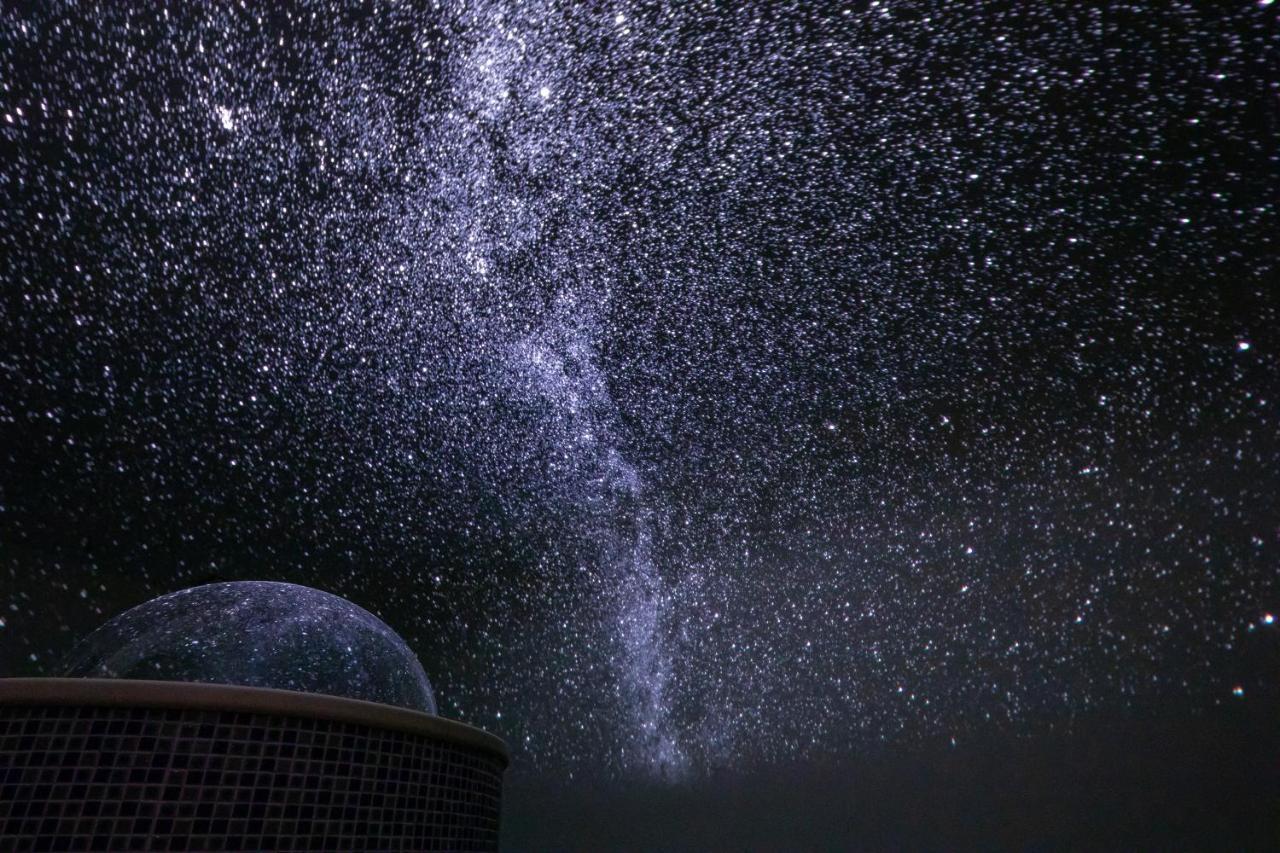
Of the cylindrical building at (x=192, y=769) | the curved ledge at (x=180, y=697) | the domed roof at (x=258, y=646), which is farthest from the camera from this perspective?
the domed roof at (x=258, y=646)

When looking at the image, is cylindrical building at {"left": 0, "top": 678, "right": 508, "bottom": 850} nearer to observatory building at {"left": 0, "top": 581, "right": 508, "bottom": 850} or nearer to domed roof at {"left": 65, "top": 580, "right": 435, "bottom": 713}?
observatory building at {"left": 0, "top": 581, "right": 508, "bottom": 850}

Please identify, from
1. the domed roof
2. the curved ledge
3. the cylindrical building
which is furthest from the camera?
the domed roof

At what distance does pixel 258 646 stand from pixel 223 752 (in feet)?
2.46

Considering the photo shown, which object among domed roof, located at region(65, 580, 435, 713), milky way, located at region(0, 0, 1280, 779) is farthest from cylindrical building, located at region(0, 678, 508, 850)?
milky way, located at region(0, 0, 1280, 779)

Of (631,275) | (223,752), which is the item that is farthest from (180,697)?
(631,275)

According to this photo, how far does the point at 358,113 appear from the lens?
123 inches

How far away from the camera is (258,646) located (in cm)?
305

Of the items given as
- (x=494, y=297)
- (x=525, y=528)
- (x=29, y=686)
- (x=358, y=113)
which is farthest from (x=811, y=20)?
(x=525, y=528)

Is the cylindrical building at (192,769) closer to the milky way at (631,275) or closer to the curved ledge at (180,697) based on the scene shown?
the curved ledge at (180,697)

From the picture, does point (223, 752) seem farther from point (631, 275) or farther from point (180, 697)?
point (631, 275)

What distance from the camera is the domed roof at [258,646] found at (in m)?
2.91

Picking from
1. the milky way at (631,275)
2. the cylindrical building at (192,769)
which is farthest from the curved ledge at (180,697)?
the milky way at (631,275)

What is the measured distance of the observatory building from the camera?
2.23 meters

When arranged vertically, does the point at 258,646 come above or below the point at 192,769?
below
